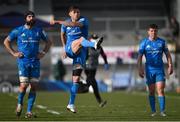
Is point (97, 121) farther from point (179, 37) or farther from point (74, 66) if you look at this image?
point (179, 37)

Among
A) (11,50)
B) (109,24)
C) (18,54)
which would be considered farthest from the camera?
(109,24)

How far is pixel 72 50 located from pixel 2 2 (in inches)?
1531

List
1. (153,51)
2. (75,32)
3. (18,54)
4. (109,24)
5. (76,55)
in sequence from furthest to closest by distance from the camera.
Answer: (109,24), (153,51), (75,32), (76,55), (18,54)

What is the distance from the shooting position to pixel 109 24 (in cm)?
5272

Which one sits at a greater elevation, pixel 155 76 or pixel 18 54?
pixel 18 54

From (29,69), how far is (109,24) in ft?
125

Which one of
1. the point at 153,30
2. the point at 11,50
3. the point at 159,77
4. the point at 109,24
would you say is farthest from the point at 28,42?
the point at 109,24

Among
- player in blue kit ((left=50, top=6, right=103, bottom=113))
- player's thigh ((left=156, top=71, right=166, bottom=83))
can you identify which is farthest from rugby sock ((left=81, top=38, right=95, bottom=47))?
player's thigh ((left=156, top=71, right=166, bottom=83))

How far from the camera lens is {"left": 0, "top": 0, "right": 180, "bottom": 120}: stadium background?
47.2 meters

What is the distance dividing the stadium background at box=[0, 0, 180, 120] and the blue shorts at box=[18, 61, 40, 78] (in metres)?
28.8

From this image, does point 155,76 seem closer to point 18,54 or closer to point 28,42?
point 28,42

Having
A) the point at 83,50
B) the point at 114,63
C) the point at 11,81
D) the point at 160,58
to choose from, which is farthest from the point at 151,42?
the point at 114,63

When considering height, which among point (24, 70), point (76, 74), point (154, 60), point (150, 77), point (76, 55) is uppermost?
point (76, 55)

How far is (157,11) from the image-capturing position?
54188 millimetres
